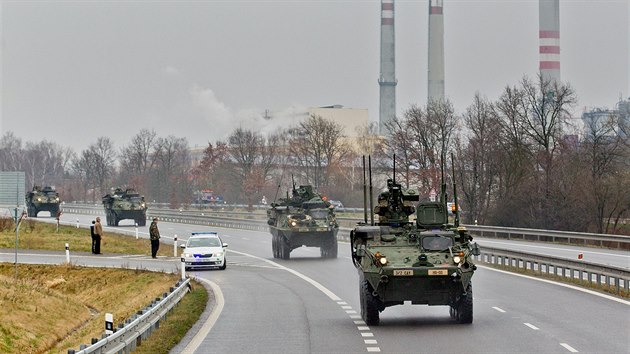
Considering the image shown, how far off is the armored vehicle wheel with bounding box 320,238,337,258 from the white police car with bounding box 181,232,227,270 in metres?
5.82

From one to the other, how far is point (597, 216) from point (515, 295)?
3311 cm

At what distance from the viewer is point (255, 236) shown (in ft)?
237

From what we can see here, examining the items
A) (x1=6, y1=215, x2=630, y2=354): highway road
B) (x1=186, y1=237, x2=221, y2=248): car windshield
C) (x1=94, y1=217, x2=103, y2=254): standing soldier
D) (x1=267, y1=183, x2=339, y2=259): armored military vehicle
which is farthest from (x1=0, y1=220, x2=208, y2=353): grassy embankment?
(x1=267, y1=183, x2=339, y2=259): armored military vehicle

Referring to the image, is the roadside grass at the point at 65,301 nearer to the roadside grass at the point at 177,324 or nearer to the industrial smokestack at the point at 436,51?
the roadside grass at the point at 177,324

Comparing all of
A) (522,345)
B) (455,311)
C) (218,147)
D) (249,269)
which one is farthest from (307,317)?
(218,147)

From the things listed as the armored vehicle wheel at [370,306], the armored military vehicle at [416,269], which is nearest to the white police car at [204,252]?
the armored military vehicle at [416,269]

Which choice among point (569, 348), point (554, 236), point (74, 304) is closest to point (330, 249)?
point (74, 304)

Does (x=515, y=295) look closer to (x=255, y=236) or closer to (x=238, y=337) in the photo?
(x=238, y=337)

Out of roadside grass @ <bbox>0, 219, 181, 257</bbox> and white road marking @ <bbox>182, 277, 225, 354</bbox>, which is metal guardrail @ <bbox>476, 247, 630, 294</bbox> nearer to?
white road marking @ <bbox>182, 277, 225, 354</bbox>

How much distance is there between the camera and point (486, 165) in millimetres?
72750

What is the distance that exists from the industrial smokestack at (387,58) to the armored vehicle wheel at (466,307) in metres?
134

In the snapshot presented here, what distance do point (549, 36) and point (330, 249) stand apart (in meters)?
89.7

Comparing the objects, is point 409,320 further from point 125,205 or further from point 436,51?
point 436,51

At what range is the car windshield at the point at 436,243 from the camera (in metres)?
22.8
